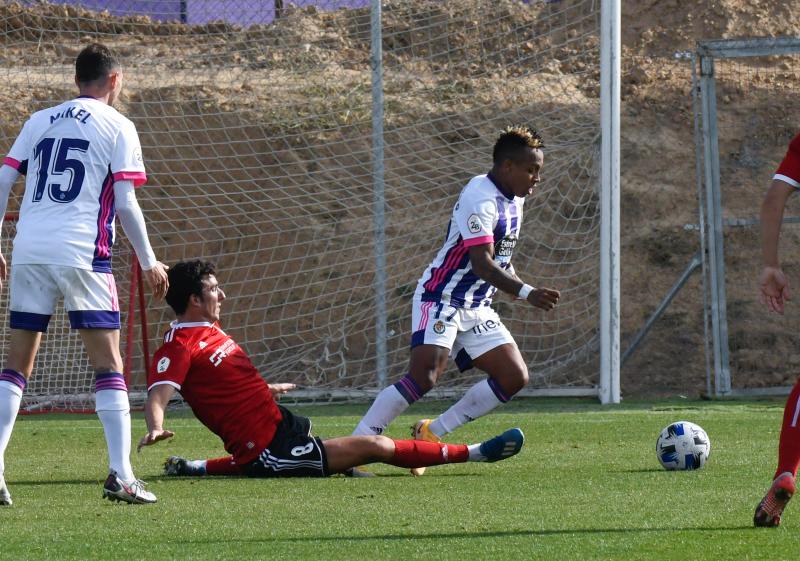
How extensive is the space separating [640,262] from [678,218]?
32.8 inches

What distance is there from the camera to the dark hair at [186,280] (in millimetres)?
6227

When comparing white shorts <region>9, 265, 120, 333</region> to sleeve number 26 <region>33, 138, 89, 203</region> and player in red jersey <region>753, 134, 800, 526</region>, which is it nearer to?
sleeve number 26 <region>33, 138, 89, 203</region>

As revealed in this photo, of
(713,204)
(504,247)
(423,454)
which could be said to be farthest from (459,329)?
(713,204)

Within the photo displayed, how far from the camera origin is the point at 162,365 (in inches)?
238

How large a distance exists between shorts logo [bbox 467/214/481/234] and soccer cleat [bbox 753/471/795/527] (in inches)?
105

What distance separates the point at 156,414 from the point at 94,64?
152cm

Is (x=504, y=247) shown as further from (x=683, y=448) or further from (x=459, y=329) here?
(x=683, y=448)

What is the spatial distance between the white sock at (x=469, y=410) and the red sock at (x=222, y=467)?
116 centimetres

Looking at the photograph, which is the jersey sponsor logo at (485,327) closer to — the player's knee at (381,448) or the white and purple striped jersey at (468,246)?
the white and purple striped jersey at (468,246)

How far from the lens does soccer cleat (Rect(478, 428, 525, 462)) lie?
21.0 ft

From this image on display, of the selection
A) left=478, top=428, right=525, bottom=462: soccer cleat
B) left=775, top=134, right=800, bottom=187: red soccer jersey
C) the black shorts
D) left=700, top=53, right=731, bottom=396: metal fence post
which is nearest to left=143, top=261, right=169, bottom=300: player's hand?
the black shorts

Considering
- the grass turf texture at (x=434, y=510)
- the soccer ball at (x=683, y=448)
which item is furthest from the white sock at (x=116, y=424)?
the soccer ball at (x=683, y=448)

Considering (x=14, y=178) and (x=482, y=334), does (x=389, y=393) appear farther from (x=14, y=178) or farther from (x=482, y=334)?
(x=14, y=178)

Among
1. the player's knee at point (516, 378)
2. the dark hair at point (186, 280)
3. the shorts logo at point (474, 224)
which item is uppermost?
the shorts logo at point (474, 224)
